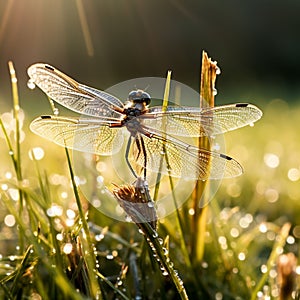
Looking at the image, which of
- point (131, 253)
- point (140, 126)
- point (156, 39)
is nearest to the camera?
point (140, 126)

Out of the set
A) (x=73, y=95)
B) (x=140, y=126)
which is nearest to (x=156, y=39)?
(x=73, y=95)

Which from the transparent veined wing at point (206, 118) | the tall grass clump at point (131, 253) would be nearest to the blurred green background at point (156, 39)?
the tall grass clump at point (131, 253)

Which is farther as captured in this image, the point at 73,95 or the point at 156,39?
the point at 156,39

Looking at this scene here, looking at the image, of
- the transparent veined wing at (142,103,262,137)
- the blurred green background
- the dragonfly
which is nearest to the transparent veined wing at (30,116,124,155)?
the dragonfly

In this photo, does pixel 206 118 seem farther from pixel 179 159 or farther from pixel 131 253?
pixel 131 253

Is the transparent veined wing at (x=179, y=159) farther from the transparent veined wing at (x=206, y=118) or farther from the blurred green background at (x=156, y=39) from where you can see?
the blurred green background at (x=156, y=39)

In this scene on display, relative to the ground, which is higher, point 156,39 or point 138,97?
point 156,39
